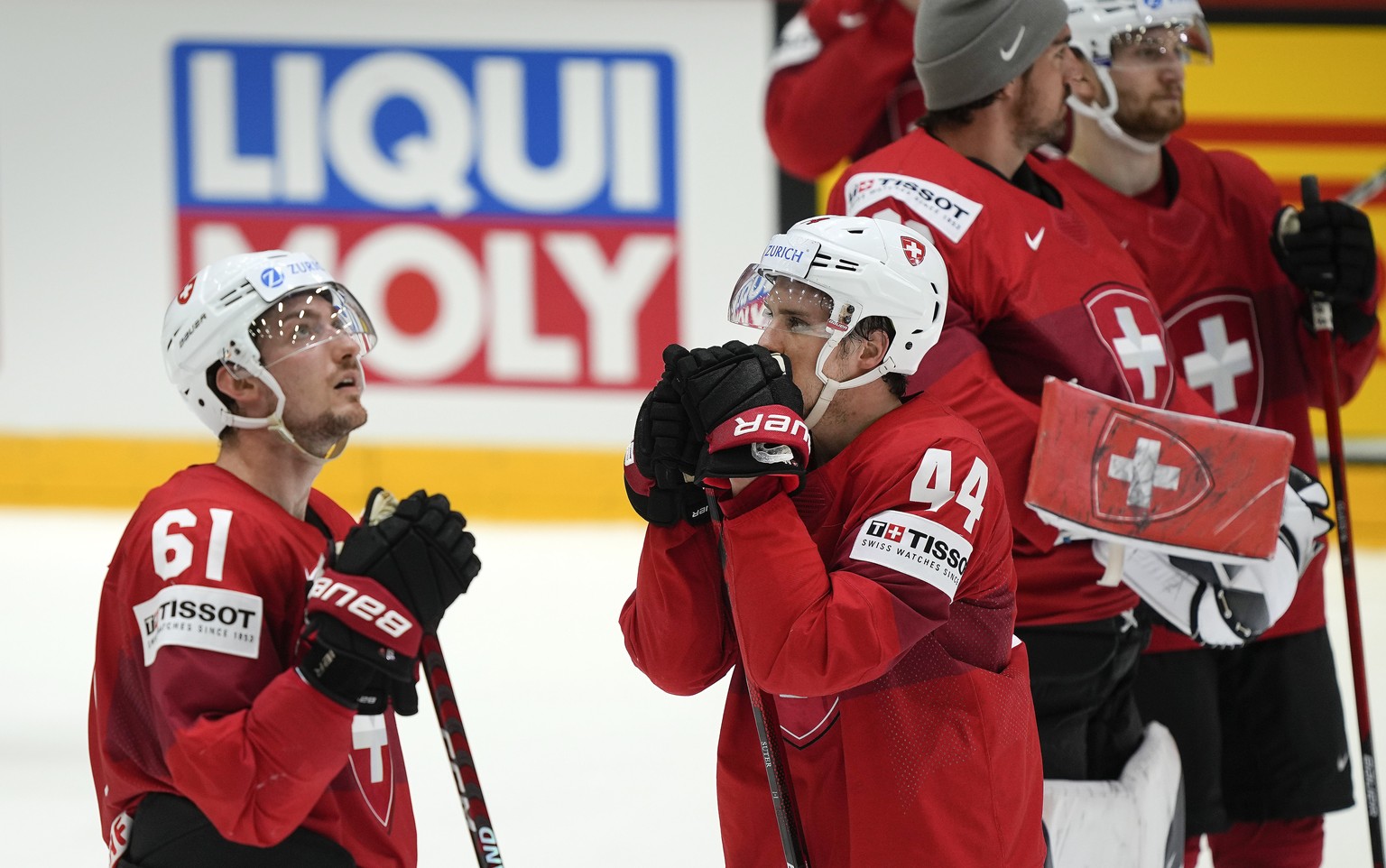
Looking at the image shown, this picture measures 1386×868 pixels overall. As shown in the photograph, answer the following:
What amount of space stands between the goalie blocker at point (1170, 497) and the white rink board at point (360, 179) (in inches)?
160

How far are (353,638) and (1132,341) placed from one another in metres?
1.25

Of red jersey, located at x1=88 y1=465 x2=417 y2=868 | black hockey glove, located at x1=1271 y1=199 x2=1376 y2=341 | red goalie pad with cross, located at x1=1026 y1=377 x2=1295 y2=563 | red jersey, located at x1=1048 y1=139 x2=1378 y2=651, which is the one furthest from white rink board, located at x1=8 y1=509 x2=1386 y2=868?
red jersey, located at x1=88 y1=465 x2=417 y2=868

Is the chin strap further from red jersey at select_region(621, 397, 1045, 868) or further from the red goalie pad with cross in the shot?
the red goalie pad with cross

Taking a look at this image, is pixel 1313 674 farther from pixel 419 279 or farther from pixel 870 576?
pixel 419 279

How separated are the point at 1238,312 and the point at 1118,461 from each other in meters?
0.73

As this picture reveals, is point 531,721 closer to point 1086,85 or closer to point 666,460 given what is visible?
point 1086,85

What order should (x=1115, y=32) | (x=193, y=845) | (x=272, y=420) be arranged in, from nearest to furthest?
(x=193, y=845)
(x=272, y=420)
(x=1115, y=32)

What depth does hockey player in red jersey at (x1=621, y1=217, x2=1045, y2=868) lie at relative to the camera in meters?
1.75

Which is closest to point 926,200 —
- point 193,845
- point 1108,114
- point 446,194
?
point 1108,114

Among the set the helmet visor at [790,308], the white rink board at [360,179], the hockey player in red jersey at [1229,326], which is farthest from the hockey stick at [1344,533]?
the white rink board at [360,179]

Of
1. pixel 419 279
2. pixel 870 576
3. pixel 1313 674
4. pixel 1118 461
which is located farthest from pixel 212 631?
pixel 419 279

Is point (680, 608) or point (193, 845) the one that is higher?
point (680, 608)

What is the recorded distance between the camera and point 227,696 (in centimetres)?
180

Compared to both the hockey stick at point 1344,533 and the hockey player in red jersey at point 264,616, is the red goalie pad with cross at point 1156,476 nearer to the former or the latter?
the hockey stick at point 1344,533
